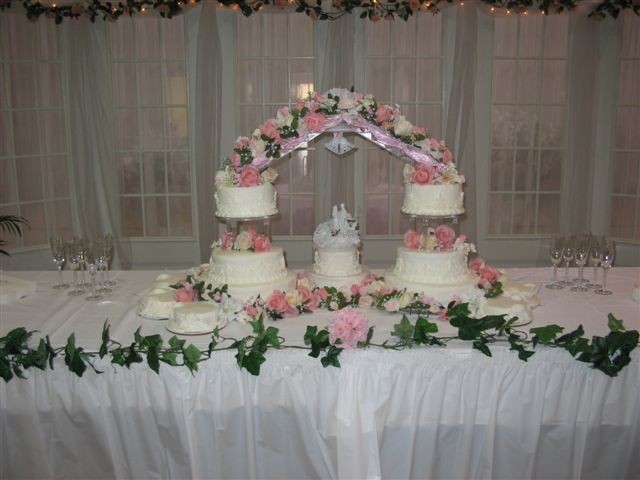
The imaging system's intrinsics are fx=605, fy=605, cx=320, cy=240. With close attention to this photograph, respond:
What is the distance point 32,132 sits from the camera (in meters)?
5.52

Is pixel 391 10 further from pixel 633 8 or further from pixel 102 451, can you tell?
pixel 102 451

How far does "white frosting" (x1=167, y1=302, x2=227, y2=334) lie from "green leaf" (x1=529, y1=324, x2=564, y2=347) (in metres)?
1.28

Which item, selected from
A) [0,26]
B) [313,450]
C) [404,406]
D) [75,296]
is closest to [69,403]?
[75,296]

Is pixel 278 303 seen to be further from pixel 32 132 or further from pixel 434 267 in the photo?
pixel 32 132

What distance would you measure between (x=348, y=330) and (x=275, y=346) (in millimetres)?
289

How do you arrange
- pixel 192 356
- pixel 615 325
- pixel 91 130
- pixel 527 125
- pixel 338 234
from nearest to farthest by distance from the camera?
1. pixel 192 356
2. pixel 615 325
3. pixel 338 234
4. pixel 91 130
5. pixel 527 125

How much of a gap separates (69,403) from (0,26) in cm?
414

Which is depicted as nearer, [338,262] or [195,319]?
[195,319]

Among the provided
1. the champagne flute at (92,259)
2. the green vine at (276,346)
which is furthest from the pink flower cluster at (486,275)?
the champagne flute at (92,259)

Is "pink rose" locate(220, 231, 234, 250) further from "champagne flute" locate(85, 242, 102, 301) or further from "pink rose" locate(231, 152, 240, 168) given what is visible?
"champagne flute" locate(85, 242, 102, 301)

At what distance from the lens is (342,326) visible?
7.72 ft

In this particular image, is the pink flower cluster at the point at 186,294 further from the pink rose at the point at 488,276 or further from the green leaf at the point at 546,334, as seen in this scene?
the green leaf at the point at 546,334

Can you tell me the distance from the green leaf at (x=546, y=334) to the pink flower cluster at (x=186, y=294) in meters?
1.47

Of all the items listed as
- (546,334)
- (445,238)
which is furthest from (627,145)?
(546,334)
